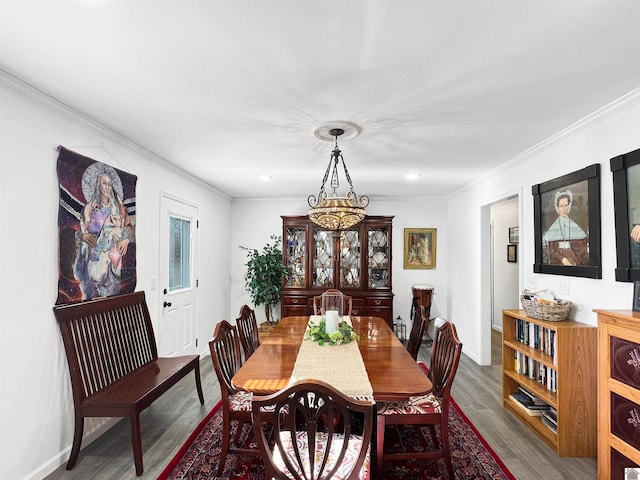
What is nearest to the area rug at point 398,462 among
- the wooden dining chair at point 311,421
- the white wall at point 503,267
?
the wooden dining chair at point 311,421

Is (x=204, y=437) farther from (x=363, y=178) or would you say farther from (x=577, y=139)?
(x=577, y=139)

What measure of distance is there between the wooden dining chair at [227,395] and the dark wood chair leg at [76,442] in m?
0.93

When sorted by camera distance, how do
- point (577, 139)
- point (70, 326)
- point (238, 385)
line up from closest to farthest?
point (238, 385), point (70, 326), point (577, 139)

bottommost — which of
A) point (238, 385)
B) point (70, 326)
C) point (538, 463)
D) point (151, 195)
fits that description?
point (538, 463)

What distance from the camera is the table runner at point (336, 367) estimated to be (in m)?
1.87

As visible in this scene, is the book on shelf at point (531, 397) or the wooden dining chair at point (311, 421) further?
the book on shelf at point (531, 397)

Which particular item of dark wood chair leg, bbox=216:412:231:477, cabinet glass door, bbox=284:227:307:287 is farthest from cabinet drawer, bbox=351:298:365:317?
dark wood chair leg, bbox=216:412:231:477

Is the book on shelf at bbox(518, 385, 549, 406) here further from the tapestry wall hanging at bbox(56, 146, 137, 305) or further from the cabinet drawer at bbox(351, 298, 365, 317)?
the tapestry wall hanging at bbox(56, 146, 137, 305)

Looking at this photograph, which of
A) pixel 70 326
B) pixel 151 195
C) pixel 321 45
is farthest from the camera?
pixel 151 195

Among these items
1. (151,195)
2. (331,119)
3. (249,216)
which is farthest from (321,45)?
(249,216)

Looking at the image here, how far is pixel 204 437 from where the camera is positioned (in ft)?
8.79

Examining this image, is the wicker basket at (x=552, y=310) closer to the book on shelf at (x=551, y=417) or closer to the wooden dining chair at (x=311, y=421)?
the book on shelf at (x=551, y=417)

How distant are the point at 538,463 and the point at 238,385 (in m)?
2.06

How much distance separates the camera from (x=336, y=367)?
7.06 feet
